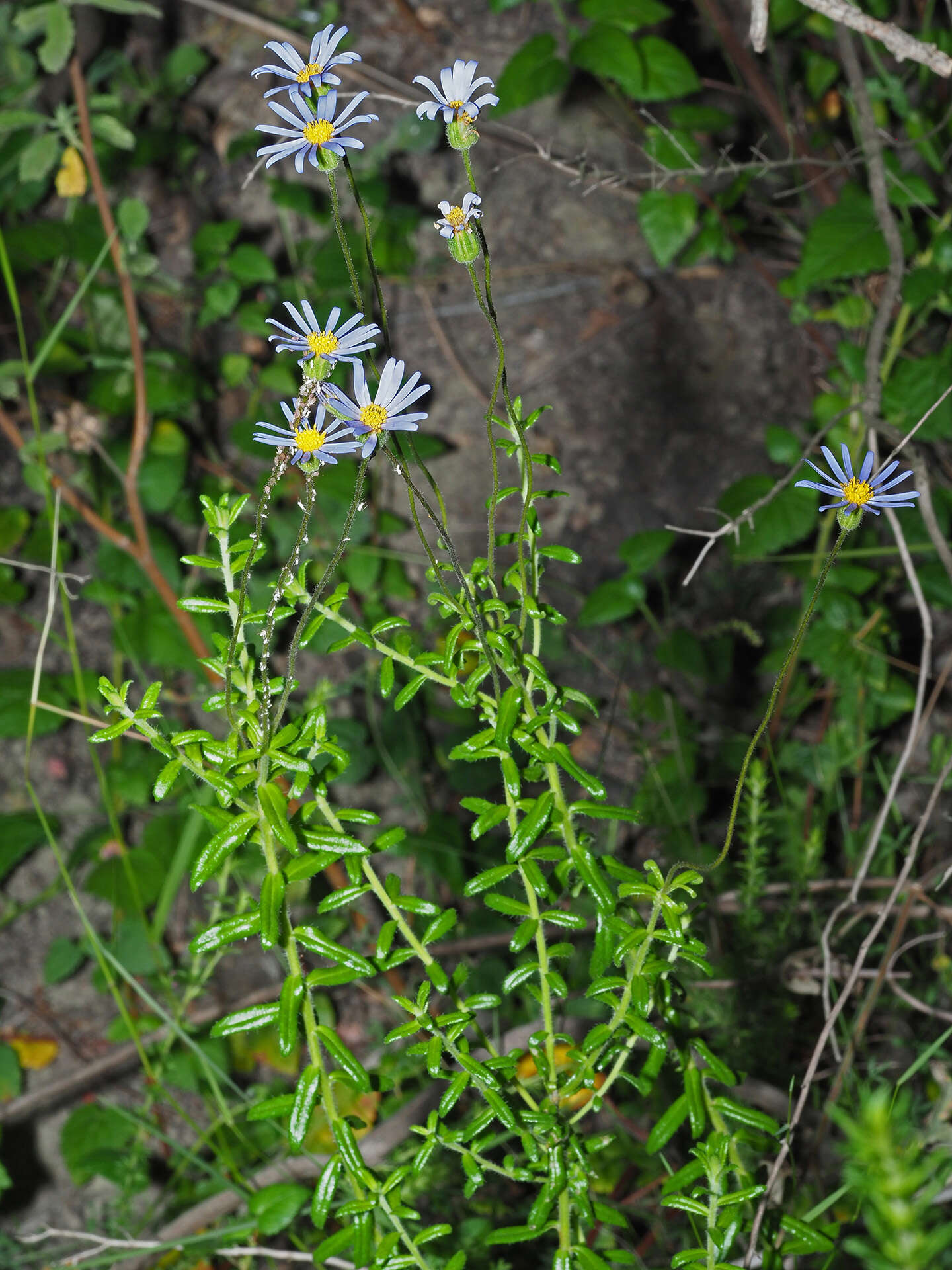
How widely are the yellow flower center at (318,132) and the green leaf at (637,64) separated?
45.3 inches

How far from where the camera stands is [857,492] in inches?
25.0

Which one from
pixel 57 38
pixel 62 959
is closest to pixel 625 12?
pixel 57 38

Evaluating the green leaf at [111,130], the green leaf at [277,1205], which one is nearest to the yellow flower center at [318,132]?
the green leaf at [277,1205]

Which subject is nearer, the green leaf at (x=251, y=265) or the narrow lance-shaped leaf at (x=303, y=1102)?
the narrow lance-shaped leaf at (x=303, y=1102)

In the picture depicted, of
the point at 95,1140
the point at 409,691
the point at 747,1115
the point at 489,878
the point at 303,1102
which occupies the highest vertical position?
the point at 409,691

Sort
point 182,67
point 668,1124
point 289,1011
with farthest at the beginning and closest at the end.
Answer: point 182,67 < point 668,1124 < point 289,1011

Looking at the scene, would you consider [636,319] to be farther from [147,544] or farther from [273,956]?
[273,956]

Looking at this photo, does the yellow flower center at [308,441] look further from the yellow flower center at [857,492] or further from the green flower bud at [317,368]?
the yellow flower center at [857,492]

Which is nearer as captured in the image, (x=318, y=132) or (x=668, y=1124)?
(x=318, y=132)

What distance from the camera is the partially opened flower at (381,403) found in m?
0.62

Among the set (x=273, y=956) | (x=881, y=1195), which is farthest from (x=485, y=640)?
(x=273, y=956)

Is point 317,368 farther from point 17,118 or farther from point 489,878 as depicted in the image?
point 17,118

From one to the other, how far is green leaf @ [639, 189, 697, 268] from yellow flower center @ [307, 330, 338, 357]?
3.67ft

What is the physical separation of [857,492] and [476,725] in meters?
1.27
